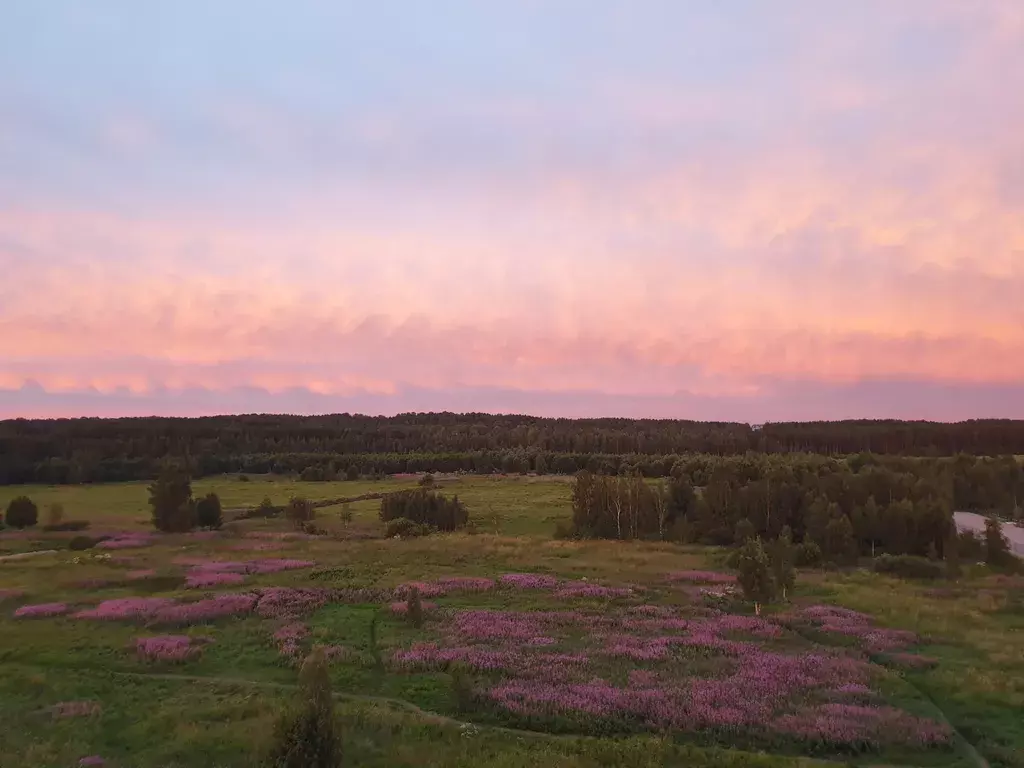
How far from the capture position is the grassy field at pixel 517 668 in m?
18.8

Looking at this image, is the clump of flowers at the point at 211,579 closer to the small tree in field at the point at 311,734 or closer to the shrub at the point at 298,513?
the small tree in field at the point at 311,734

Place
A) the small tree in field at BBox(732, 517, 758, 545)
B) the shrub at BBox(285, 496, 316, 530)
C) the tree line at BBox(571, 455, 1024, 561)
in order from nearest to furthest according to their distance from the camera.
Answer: the tree line at BBox(571, 455, 1024, 561)
the small tree in field at BBox(732, 517, 758, 545)
the shrub at BBox(285, 496, 316, 530)

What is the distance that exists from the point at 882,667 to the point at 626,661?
30.8 ft

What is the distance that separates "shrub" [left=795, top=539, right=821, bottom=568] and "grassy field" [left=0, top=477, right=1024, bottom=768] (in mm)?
7605

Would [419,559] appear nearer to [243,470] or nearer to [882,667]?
[882,667]

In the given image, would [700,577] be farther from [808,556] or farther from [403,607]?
[403,607]

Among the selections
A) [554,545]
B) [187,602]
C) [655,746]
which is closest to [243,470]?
[554,545]

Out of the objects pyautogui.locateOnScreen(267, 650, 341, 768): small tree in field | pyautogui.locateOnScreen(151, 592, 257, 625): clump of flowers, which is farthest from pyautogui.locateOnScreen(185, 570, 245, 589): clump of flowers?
pyautogui.locateOnScreen(267, 650, 341, 768): small tree in field

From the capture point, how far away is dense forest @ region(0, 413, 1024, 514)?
104m

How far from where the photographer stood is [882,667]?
2536 centimetres

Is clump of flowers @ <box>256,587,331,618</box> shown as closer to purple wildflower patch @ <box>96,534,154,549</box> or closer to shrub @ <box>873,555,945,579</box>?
purple wildflower patch @ <box>96,534,154,549</box>

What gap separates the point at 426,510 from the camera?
75.9m

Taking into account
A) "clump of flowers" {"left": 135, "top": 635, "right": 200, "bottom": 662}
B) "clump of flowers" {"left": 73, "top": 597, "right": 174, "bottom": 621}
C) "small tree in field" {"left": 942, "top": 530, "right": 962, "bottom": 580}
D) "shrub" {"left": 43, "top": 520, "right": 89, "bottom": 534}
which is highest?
"clump of flowers" {"left": 135, "top": 635, "right": 200, "bottom": 662}

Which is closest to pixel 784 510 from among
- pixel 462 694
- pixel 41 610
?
pixel 462 694
